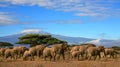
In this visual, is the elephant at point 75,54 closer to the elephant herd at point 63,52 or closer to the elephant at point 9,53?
the elephant herd at point 63,52

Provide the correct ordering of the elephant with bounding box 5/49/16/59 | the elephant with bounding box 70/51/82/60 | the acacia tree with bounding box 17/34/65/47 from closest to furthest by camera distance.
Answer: the elephant with bounding box 70/51/82/60, the elephant with bounding box 5/49/16/59, the acacia tree with bounding box 17/34/65/47

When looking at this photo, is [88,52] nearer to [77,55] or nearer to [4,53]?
[77,55]

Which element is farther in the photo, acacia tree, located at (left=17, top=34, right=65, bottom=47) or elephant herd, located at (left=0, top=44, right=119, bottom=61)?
acacia tree, located at (left=17, top=34, right=65, bottom=47)

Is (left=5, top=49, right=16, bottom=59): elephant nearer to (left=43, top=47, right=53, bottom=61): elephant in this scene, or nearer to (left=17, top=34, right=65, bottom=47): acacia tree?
(left=43, top=47, right=53, bottom=61): elephant

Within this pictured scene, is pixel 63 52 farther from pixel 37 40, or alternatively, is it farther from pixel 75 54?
pixel 37 40

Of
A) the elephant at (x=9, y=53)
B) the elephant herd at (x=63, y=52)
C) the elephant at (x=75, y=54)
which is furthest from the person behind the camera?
the elephant at (x=9, y=53)

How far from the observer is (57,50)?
36.8 metres

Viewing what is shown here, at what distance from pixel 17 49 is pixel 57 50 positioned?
592 centimetres

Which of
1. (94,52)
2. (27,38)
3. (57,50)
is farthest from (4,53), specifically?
(27,38)

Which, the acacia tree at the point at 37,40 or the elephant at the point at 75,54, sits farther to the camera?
the acacia tree at the point at 37,40

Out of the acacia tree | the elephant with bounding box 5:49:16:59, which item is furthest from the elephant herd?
the acacia tree

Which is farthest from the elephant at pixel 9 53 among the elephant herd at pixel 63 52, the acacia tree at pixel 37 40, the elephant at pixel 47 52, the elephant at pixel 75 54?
the acacia tree at pixel 37 40

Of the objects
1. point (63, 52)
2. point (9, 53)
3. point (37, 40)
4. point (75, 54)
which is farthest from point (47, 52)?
point (37, 40)

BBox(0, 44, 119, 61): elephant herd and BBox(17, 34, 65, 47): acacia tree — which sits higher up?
BBox(17, 34, 65, 47): acacia tree
